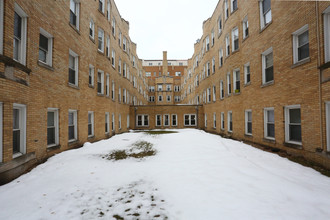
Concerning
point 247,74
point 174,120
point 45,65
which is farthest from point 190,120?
point 45,65

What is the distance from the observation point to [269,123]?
8805 mm

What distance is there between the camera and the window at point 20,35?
5.33 meters

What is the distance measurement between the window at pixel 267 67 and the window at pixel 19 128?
40.7 ft

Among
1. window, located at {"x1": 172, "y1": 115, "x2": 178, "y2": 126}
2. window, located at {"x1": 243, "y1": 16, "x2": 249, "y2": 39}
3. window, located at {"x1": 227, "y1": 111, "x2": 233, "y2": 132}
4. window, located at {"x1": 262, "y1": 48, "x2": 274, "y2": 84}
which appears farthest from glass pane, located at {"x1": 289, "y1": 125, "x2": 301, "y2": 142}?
window, located at {"x1": 172, "y1": 115, "x2": 178, "y2": 126}

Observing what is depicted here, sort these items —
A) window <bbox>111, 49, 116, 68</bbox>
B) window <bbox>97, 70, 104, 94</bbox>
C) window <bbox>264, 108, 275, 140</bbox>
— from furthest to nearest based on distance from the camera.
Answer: window <bbox>111, 49, 116, 68</bbox>, window <bbox>97, 70, 104, 94</bbox>, window <bbox>264, 108, 275, 140</bbox>

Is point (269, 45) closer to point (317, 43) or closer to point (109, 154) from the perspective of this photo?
point (317, 43)

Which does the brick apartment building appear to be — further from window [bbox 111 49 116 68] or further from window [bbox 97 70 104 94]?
window [bbox 111 49 116 68]

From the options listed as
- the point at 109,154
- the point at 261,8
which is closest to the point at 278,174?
the point at 109,154

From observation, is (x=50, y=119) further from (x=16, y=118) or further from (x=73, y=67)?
(x=73, y=67)

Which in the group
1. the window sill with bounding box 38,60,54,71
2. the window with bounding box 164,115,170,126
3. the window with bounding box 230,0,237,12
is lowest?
the window with bounding box 164,115,170,126

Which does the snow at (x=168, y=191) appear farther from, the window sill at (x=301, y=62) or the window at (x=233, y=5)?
the window at (x=233, y=5)

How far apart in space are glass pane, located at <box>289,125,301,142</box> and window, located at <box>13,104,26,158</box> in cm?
1218

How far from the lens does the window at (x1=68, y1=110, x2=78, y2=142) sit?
874 centimetres

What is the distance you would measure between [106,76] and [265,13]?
13.3m
